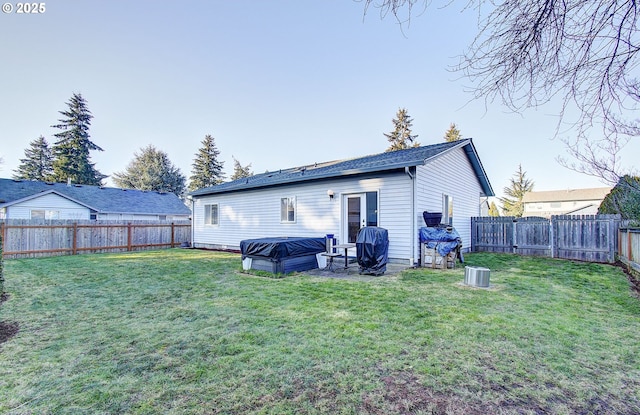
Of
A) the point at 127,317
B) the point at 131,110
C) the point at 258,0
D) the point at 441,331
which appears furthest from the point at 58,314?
the point at 131,110

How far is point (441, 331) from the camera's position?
3.22 m

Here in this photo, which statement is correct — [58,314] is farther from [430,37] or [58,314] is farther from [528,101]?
[528,101]

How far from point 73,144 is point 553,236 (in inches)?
1412

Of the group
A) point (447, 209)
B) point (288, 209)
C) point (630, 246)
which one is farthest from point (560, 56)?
point (288, 209)

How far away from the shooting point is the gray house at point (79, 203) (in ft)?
51.0

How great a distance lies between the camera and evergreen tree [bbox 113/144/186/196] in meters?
33.5

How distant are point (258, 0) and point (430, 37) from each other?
127 inches

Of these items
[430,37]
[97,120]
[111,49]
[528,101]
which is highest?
[97,120]

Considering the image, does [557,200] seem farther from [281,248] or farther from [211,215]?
[281,248]

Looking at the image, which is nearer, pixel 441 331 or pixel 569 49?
pixel 569 49

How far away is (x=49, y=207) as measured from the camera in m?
16.3

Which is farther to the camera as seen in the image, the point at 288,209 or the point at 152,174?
the point at 152,174

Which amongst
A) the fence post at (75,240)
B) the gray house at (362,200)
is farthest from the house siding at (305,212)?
the fence post at (75,240)

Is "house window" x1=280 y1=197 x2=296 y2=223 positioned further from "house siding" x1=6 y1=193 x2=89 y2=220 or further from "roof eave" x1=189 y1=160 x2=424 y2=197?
"house siding" x1=6 y1=193 x2=89 y2=220
